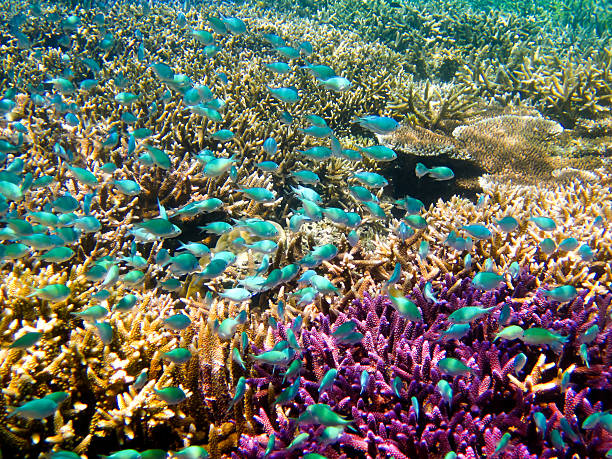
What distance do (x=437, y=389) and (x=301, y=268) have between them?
200 centimetres

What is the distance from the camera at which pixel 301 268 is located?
13.2 ft

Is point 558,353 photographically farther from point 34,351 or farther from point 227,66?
point 227,66

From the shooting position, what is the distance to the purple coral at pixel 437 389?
224cm

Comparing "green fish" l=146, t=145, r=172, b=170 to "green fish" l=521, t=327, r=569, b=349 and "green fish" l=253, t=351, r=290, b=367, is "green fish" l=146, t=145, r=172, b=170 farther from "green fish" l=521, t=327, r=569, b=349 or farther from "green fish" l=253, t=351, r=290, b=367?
"green fish" l=521, t=327, r=569, b=349

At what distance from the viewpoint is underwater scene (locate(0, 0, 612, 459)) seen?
7.73 ft

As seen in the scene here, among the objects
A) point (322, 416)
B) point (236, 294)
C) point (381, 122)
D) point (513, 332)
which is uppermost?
point (381, 122)

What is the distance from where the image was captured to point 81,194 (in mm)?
4754

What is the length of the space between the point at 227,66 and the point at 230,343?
24.2 ft

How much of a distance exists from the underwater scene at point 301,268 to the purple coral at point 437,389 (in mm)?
19

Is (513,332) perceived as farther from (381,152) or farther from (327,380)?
(381,152)

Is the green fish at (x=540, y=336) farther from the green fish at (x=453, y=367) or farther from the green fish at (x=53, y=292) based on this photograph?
the green fish at (x=53, y=292)

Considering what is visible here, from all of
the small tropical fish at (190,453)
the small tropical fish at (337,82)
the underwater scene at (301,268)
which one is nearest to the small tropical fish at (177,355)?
the underwater scene at (301,268)

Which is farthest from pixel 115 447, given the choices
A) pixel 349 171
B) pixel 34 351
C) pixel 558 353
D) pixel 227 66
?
pixel 227 66

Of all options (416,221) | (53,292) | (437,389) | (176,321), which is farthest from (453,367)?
(53,292)
